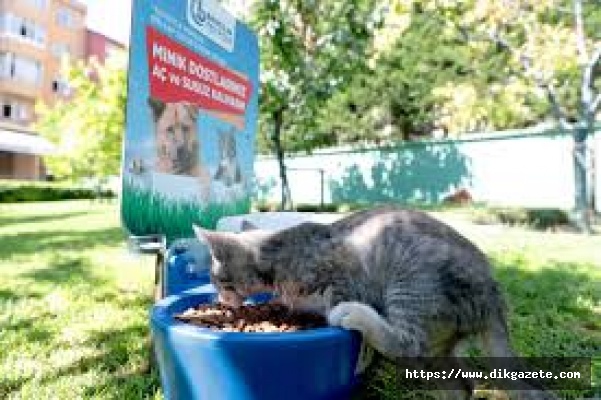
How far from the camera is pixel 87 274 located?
16.7 feet

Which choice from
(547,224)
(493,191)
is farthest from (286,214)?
(493,191)

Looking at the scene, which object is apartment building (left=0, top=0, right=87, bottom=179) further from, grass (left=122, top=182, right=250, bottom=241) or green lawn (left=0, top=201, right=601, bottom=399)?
grass (left=122, top=182, right=250, bottom=241)

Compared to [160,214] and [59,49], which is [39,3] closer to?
[59,49]

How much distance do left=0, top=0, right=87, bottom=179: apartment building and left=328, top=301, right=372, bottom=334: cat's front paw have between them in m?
30.6

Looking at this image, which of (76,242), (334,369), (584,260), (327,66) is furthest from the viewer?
(327,66)

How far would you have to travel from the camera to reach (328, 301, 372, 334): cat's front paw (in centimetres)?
189

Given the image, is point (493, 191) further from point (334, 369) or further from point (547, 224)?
point (334, 369)

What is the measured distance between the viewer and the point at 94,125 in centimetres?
1390

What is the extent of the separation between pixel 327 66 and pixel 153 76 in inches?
341

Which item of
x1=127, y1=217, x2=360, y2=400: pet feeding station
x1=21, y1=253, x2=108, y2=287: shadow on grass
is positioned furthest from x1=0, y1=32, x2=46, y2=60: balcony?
x1=127, y1=217, x2=360, y2=400: pet feeding station

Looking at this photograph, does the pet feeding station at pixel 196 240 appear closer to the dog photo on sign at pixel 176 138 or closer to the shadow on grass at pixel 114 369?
the dog photo on sign at pixel 176 138

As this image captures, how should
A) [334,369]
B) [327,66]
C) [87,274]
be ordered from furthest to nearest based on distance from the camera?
[327,66] < [87,274] < [334,369]

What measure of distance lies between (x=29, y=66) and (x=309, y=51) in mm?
27630

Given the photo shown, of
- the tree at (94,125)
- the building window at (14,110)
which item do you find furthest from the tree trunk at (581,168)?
the building window at (14,110)
